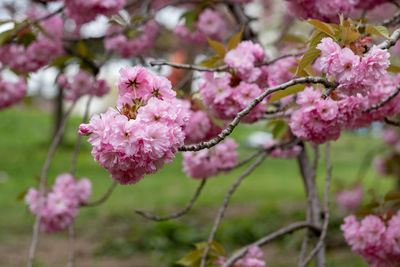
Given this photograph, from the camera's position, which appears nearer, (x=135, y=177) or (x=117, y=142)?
(x=117, y=142)

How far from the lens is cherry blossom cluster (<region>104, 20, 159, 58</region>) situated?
3191mm

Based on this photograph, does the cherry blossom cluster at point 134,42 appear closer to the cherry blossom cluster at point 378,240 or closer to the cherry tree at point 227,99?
the cherry tree at point 227,99

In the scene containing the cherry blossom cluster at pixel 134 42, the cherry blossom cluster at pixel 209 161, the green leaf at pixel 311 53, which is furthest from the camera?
the cherry blossom cluster at pixel 134 42

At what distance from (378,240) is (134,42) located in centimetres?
218

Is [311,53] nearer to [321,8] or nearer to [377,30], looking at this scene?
[377,30]

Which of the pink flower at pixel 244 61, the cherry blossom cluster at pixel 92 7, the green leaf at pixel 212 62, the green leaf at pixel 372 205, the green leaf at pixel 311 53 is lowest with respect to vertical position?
the green leaf at pixel 372 205

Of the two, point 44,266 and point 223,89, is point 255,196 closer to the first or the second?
point 44,266

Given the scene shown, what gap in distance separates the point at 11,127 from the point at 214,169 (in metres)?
12.7

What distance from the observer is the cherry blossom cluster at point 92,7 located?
78.7 inches

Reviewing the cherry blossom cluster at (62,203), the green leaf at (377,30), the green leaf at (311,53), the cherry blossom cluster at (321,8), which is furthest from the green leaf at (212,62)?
the cherry blossom cluster at (62,203)

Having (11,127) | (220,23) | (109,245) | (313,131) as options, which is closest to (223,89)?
(313,131)

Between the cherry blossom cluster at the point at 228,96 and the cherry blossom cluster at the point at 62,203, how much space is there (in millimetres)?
1095

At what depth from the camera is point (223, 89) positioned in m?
1.68

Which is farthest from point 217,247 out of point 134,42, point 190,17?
point 134,42
